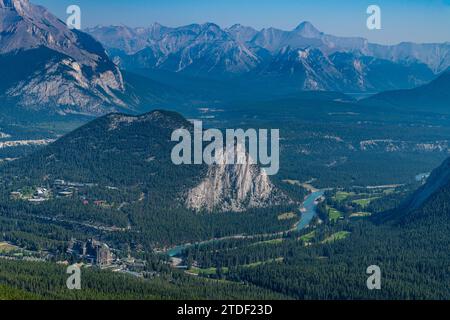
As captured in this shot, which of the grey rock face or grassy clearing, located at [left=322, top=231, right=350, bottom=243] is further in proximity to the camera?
the grey rock face

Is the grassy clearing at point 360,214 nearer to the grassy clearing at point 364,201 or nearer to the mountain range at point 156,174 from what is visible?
the grassy clearing at point 364,201

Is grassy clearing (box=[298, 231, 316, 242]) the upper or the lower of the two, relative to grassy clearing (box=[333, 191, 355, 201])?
lower

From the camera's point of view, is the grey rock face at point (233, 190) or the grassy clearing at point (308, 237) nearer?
the grassy clearing at point (308, 237)

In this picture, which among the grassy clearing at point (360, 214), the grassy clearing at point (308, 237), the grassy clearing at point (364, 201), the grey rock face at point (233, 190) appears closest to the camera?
the grassy clearing at point (308, 237)

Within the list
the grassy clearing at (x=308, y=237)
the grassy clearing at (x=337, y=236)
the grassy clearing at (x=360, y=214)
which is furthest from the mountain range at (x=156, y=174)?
the grassy clearing at (x=337, y=236)

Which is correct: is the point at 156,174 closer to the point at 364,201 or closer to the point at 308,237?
the point at 308,237

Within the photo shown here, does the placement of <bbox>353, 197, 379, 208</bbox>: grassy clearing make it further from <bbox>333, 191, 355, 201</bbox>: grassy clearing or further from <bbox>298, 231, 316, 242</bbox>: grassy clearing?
<bbox>298, 231, 316, 242</bbox>: grassy clearing

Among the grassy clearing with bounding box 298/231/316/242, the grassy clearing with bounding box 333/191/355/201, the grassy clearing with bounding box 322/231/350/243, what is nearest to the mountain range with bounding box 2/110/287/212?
the grassy clearing with bounding box 333/191/355/201

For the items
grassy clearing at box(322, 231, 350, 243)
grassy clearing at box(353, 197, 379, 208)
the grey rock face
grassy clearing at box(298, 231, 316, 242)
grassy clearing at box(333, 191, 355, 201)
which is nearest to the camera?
grassy clearing at box(322, 231, 350, 243)
